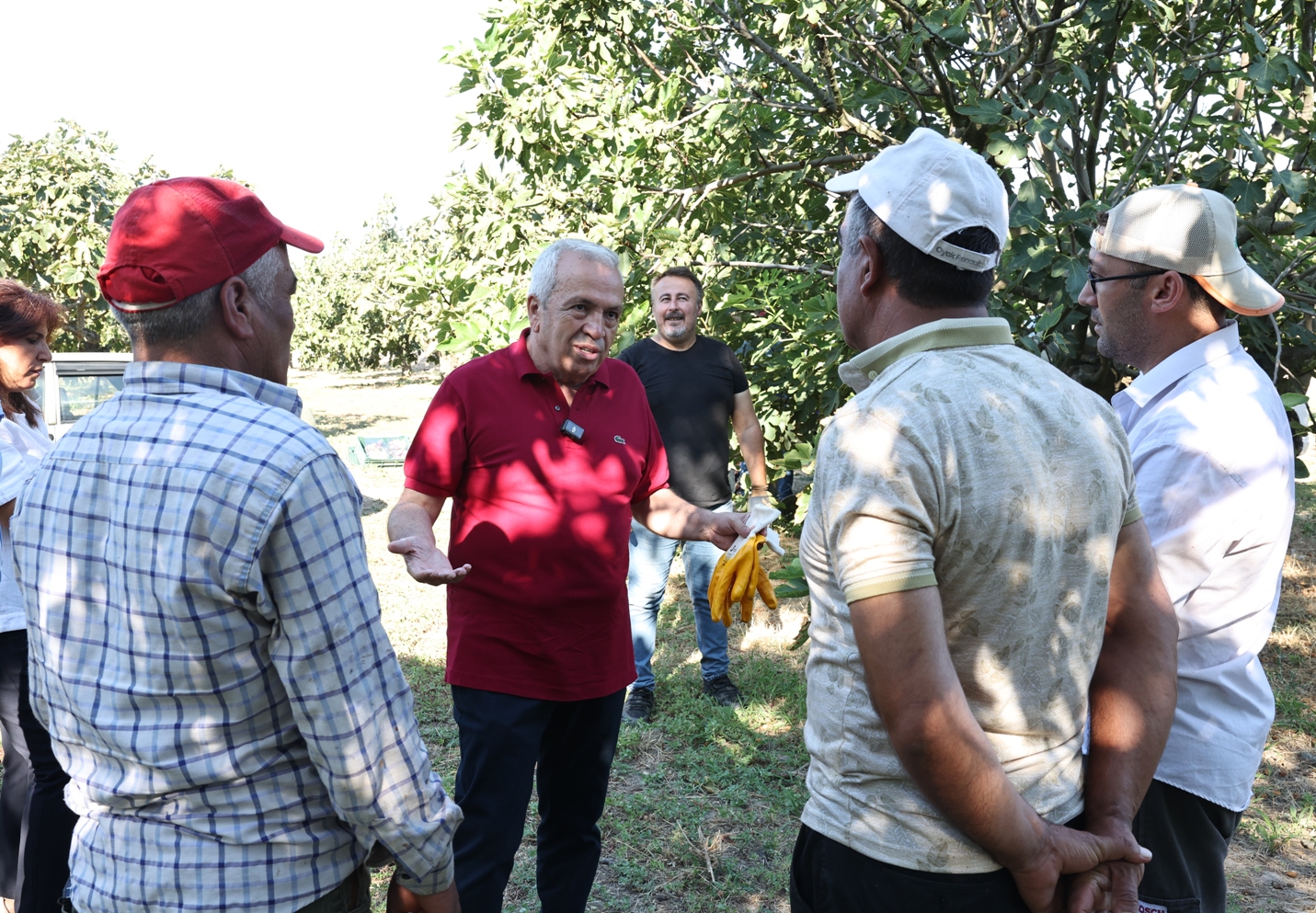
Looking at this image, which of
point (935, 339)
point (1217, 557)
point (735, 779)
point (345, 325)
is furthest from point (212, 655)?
point (345, 325)

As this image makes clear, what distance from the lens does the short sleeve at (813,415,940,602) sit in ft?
4.09

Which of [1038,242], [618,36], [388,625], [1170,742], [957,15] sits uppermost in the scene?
[618,36]

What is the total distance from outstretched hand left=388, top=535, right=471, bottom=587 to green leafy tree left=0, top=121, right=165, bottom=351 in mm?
12040

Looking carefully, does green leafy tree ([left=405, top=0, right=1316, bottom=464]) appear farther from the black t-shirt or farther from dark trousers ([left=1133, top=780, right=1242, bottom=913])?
dark trousers ([left=1133, top=780, right=1242, bottom=913])

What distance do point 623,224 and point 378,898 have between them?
9.87 feet

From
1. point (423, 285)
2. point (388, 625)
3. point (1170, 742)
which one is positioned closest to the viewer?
point (1170, 742)

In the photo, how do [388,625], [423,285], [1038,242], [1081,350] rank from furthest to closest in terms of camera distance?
1. [388,625]
2. [423,285]
3. [1081,350]
4. [1038,242]

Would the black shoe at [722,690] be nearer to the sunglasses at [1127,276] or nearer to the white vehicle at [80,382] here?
the sunglasses at [1127,276]

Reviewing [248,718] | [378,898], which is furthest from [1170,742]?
[378,898]

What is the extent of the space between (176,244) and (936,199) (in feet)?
3.56

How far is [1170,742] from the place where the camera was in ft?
6.06

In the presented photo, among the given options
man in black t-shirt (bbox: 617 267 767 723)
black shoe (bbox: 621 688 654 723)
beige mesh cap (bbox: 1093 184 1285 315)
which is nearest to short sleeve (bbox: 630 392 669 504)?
beige mesh cap (bbox: 1093 184 1285 315)

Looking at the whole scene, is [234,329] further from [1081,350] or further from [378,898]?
[1081,350]

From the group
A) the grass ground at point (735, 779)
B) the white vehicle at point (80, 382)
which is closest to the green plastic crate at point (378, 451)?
the white vehicle at point (80, 382)
